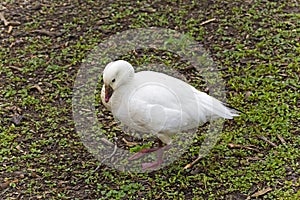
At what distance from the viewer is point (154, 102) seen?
16.8ft

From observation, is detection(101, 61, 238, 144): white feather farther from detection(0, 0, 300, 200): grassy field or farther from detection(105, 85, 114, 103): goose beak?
detection(0, 0, 300, 200): grassy field

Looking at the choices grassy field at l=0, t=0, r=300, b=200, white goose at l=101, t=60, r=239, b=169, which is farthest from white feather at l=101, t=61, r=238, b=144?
grassy field at l=0, t=0, r=300, b=200

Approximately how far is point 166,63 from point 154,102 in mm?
2144

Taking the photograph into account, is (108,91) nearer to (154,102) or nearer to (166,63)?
(154,102)

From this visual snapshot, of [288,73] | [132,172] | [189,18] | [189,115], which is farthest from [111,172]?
[189,18]

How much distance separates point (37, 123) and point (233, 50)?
270cm

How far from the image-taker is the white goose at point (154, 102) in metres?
5.14

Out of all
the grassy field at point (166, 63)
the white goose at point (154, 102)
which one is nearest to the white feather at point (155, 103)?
the white goose at point (154, 102)

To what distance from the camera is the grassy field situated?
Answer: 5449mm

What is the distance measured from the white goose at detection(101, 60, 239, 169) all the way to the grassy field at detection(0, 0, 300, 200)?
543mm

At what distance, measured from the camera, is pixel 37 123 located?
6.26m

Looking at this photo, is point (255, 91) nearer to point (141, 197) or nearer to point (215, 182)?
point (215, 182)

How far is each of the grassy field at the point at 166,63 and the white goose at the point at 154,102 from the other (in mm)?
543

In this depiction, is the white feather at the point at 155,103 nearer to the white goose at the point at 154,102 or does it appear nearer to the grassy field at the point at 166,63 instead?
the white goose at the point at 154,102
